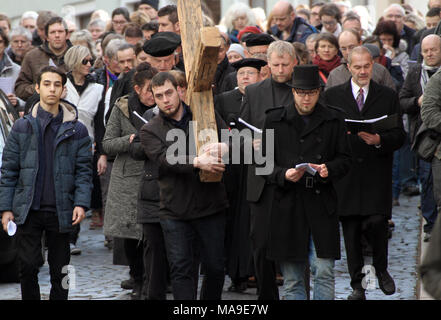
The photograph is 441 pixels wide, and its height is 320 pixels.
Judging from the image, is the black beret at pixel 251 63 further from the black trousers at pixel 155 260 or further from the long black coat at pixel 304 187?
the black trousers at pixel 155 260

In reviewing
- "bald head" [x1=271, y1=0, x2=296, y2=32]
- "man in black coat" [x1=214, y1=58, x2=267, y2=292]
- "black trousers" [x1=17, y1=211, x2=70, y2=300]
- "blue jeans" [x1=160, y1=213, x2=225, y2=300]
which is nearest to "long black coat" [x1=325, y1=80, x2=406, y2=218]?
"man in black coat" [x1=214, y1=58, x2=267, y2=292]

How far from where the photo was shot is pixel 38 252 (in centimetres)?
825

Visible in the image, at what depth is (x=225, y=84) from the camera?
407 inches

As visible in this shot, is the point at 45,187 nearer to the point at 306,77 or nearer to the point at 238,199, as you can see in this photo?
the point at 238,199

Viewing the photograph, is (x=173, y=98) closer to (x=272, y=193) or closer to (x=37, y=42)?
(x=272, y=193)

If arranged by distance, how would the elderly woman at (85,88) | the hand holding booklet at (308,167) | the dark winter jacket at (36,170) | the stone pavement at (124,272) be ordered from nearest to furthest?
the hand holding booklet at (308,167)
the dark winter jacket at (36,170)
the stone pavement at (124,272)
the elderly woman at (85,88)

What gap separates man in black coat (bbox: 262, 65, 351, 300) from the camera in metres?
7.77

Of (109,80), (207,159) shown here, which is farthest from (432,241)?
(109,80)

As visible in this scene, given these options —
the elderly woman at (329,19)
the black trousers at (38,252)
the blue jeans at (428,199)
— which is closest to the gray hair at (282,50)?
the black trousers at (38,252)

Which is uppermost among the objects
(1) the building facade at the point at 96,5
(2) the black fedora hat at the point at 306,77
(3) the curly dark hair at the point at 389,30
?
(1) the building facade at the point at 96,5

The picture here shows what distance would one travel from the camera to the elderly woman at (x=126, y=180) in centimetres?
917

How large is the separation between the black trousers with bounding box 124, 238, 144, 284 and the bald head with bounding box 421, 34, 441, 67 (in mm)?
3734

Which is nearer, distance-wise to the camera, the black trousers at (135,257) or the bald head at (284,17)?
the black trousers at (135,257)

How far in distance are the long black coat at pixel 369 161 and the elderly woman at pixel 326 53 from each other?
194cm
